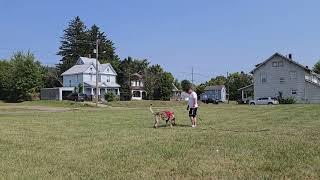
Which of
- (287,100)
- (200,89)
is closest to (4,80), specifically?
(287,100)

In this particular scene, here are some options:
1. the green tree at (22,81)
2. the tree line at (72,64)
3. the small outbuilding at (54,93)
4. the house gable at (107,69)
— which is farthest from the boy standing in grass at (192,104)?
the house gable at (107,69)

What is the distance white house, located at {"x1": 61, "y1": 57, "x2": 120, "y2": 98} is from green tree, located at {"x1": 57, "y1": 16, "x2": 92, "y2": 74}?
2443cm

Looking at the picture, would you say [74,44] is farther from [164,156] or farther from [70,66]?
[164,156]

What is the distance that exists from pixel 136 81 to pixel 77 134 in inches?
3962

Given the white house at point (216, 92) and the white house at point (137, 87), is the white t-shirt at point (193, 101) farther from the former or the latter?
the white house at point (216, 92)

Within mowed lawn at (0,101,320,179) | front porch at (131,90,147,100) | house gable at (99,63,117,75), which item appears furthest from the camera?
front porch at (131,90,147,100)

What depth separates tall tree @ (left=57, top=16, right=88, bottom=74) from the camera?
14162 cm

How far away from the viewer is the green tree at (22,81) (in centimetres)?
8906

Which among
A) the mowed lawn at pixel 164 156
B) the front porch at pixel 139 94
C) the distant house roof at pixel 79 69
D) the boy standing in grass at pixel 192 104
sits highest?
the distant house roof at pixel 79 69

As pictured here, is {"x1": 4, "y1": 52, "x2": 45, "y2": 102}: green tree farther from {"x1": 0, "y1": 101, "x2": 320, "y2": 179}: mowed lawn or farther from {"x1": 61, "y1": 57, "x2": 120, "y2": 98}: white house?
{"x1": 0, "y1": 101, "x2": 320, "y2": 179}: mowed lawn

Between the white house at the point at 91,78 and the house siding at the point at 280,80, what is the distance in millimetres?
31871

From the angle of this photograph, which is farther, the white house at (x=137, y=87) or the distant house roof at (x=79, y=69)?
the white house at (x=137, y=87)

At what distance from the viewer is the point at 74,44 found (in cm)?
14500

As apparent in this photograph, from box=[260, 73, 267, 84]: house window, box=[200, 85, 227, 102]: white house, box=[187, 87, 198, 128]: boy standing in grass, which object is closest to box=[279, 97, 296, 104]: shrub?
box=[260, 73, 267, 84]: house window
